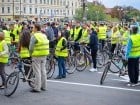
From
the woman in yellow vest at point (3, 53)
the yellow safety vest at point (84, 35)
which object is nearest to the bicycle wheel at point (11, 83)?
the woman in yellow vest at point (3, 53)

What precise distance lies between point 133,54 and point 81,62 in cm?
480

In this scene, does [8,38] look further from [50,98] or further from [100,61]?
[50,98]

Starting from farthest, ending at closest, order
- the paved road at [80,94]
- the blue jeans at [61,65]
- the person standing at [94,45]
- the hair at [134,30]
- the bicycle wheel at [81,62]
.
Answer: the person standing at [94,45] → the bicycle wheel at [81,62] → the blue jeans at [61,65] → the hair at [134,30] → the paved road at [80,94]

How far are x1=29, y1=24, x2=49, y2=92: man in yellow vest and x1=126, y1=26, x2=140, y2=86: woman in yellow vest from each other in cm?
281

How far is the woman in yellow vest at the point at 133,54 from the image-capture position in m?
15.3

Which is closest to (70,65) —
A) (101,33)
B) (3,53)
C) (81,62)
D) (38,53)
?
(81,62)

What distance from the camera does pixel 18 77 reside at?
43.5 ft

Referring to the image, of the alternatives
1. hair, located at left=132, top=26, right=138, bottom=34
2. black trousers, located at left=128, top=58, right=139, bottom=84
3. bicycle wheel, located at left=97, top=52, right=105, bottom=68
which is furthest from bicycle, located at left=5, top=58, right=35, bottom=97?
bicycle wheel, located at left=97, top=52, right=105, bottom=68

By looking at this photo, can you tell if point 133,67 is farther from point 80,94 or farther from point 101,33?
point 101,33

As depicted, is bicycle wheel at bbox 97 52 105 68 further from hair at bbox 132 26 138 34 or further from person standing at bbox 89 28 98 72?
hair at bbox 132 26 138 34

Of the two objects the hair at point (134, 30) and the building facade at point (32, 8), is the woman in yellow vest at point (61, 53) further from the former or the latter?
the building facade at point (32, 8)

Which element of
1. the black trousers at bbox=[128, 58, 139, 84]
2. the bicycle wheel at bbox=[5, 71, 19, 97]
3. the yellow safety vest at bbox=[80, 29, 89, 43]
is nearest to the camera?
the bicycle wheel at bbox=[5, 71, 19, 97]

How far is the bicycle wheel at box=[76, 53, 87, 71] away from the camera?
64.7 feet

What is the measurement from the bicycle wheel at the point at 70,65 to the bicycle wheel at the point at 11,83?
19.4ft
